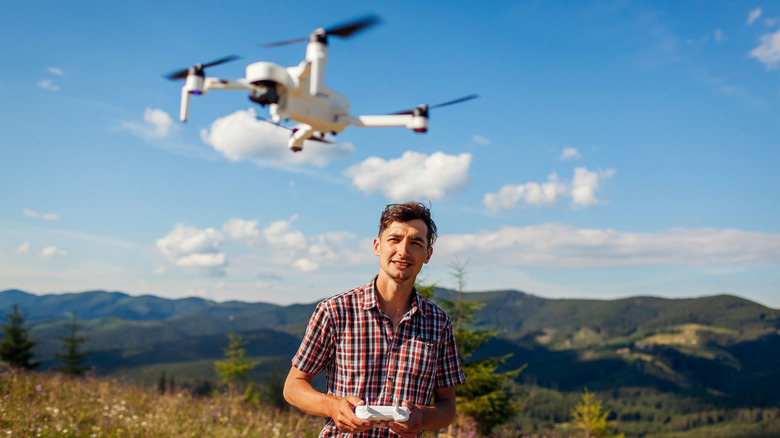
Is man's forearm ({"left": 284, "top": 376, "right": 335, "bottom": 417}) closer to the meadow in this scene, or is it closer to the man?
the man

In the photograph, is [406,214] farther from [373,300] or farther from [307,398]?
[307,398]

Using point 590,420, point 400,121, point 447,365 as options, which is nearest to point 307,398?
point 447,365

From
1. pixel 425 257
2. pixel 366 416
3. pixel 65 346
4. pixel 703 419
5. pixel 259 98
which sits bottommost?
pixel 703 419

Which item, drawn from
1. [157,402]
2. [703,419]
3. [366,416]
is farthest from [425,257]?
[703,419]

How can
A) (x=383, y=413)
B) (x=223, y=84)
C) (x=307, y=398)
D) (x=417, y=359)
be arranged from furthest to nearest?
1. (x=223, y=84)
2. (x=417, y=359)
3. (x=307, y=398)
4. (x=383, y=413)

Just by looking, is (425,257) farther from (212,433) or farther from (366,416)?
(212,433)

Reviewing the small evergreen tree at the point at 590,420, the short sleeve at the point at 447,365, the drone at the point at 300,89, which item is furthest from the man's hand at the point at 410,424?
the small evergreen tree at the point at 590,420

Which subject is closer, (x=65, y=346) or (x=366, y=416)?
(x=366, y=416)
